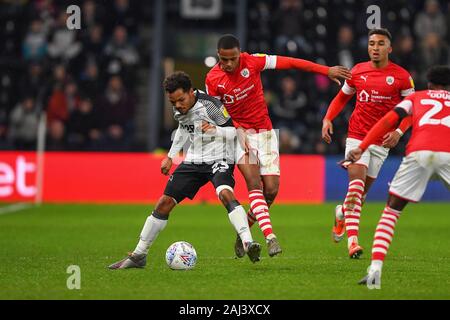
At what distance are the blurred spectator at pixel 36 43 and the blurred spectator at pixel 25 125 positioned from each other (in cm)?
126

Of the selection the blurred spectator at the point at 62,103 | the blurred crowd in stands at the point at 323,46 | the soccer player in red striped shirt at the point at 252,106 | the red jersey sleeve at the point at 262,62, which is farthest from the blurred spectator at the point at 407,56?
the red jersey sleeve at the point at 262,62

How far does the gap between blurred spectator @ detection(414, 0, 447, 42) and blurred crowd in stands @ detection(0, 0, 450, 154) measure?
0.9 inches

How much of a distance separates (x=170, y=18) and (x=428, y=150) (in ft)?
54.3

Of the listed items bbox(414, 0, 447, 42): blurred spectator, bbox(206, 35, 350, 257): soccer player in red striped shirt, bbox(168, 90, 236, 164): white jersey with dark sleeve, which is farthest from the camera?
bbox(414, 0, 447, 42): blurred spectator

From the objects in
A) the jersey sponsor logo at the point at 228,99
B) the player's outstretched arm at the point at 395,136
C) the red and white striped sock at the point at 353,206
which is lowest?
the red and white striped sock at the point at 353,206

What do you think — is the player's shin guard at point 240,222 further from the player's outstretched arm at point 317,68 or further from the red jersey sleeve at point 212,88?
the player's outstretched arm at point 317,68

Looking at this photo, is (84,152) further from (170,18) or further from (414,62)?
(414,62)

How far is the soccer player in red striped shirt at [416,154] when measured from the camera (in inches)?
310

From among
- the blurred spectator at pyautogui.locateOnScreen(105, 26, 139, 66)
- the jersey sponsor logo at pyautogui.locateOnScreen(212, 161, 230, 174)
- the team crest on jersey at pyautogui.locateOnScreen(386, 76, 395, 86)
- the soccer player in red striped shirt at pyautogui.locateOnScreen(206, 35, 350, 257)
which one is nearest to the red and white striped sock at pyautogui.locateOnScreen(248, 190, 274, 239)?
the soccer player in red striped shirt at pyautogui.locateOnScreen(206, 35, 350, 257)

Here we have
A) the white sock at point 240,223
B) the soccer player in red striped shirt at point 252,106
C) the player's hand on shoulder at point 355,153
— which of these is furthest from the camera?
the soccer player in red striped shirt at point 252,106

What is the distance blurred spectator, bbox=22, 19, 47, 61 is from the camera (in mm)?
21719

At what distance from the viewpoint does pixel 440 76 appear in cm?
812

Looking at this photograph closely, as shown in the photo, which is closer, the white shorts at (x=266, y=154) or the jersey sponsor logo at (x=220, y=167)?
the jersey sponsor logo at (x=220, y=167)

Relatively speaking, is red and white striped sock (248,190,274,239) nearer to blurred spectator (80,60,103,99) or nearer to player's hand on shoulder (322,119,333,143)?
player's hand on shoulder (322,119,333,143)
